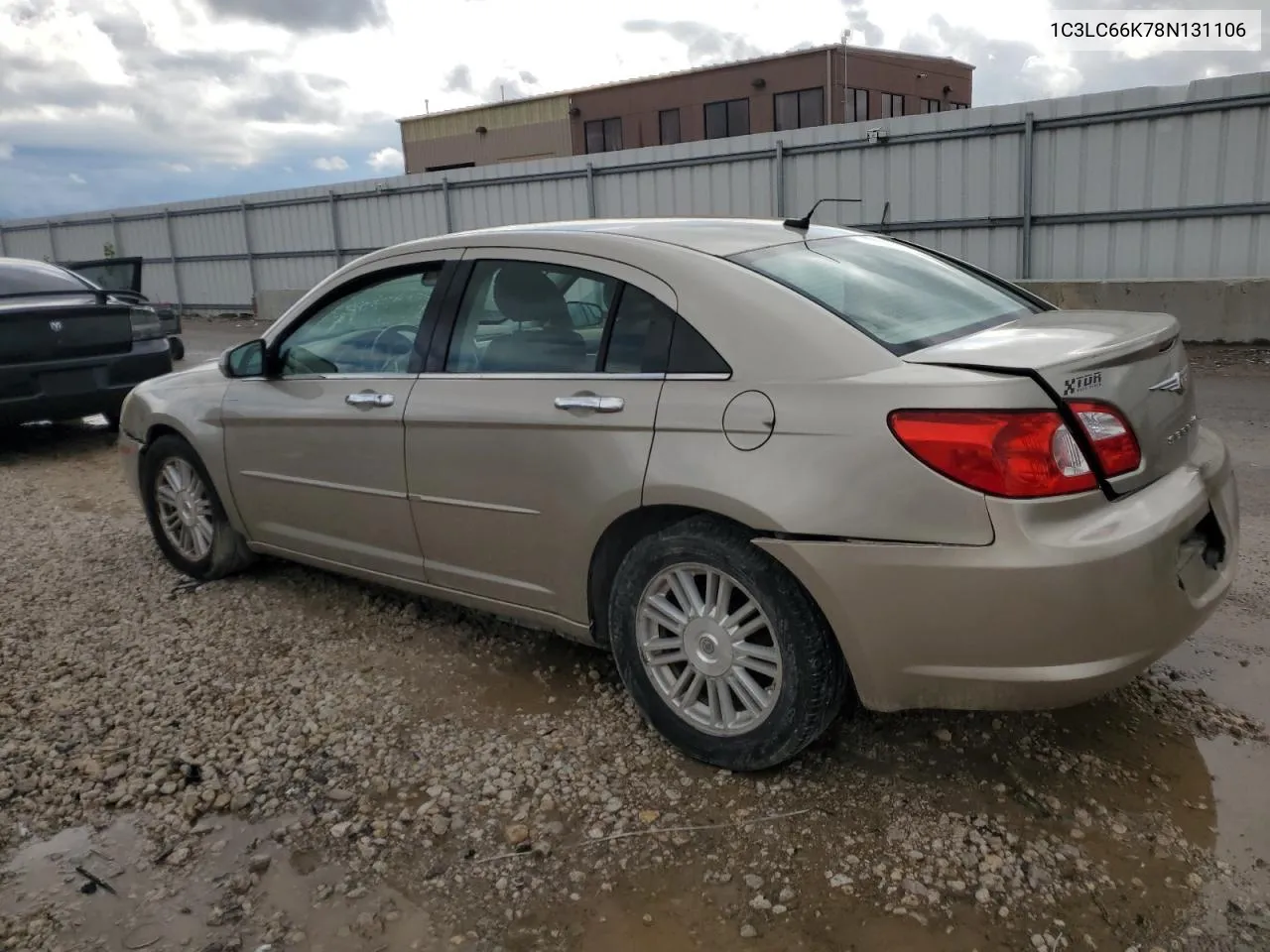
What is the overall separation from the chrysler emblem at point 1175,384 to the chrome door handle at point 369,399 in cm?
249

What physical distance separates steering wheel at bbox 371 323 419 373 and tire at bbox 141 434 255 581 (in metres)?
1.36

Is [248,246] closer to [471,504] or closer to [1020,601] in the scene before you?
[471,504]

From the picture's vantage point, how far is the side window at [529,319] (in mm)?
3342

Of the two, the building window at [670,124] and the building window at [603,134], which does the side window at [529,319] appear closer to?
the building window at [670,124]

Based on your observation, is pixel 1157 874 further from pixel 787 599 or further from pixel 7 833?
pixel 7 833

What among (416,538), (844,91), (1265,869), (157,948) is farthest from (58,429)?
(844,91)

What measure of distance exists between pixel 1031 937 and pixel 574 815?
47.3 inches

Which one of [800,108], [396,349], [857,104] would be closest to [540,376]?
[396,349]

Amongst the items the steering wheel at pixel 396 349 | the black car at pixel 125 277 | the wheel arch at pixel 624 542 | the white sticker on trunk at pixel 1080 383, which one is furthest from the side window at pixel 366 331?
the black car at pixel 125 277

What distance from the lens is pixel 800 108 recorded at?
30938 mm

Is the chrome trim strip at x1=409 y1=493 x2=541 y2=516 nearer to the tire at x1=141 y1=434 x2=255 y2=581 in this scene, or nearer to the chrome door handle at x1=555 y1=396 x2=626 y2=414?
the chrome door handle at x1=555 y1=396 x2=626 y2=414

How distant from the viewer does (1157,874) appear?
254cm

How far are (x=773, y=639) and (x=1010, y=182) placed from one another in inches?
448

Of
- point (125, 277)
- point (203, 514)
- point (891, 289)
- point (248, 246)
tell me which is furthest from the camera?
point (248, 246)
